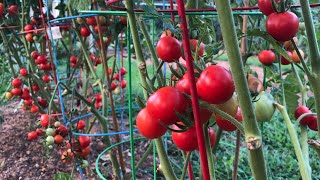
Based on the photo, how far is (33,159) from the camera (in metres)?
2.43

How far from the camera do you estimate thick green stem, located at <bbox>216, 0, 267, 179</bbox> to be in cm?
39

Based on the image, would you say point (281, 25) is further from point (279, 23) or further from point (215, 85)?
point (215, 85)

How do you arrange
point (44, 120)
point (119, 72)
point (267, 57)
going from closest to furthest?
point (267, 57) → point (44, 120) → point (119, 72)

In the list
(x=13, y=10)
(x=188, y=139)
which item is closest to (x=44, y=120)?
(x=13, y=10)

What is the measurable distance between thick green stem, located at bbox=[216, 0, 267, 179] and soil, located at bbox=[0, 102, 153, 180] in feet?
5.40

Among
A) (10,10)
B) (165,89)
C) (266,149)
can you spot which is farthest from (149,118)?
(266,149)

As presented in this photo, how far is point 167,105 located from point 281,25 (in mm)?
227

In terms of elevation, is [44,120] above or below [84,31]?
below

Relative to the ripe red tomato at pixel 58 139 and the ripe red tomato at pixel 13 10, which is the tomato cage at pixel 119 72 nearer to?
the ripe red tomato at pixel 58 139

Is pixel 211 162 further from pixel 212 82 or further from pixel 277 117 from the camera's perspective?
Answer: pixel 277 117

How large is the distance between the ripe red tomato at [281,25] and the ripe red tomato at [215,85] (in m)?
0.15

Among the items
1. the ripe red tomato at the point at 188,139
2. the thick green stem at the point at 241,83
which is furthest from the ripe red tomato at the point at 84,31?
the thick green stem at the point at 241,83

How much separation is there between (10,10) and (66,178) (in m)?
1.30

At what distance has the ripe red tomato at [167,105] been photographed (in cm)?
47
